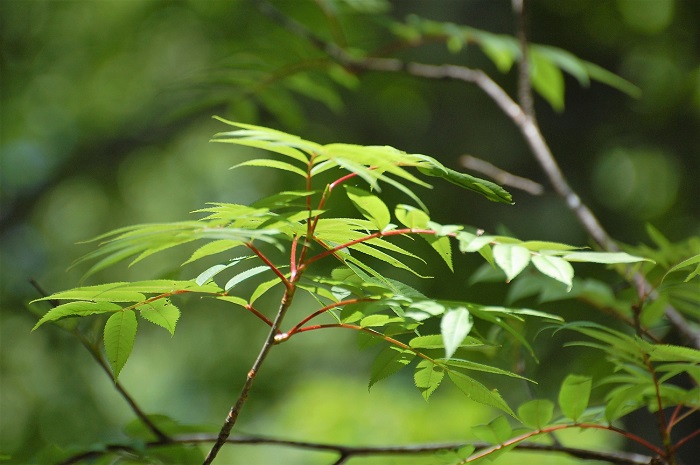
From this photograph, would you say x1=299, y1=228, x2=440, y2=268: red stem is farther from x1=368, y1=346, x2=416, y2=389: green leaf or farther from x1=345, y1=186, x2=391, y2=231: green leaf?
x1=368, y1=346, x2=416, y2=389: green leaf

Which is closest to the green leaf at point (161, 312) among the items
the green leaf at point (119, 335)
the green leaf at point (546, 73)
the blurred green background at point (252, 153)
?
the green leaf at point (119, 335)

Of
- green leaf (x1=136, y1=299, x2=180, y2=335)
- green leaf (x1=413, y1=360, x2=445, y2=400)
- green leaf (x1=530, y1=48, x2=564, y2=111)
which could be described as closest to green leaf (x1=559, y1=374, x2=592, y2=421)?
green leaf (x1=413, y1=360, x2=445, y2=400)

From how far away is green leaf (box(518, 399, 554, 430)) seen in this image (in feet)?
2.21

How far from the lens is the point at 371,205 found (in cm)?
54

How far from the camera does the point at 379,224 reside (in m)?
0.54

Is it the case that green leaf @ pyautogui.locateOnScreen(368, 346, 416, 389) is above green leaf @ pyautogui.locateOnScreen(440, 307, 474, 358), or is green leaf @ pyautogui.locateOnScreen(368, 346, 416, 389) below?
below

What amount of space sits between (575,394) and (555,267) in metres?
0.23

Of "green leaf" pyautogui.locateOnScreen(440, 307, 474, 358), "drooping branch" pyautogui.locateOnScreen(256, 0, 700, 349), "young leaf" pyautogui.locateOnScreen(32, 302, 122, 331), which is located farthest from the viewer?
"drooping branch" pyautogui.locateOnScreen(256, 0, 700, 349)

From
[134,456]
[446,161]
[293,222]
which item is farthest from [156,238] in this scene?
[446,161]

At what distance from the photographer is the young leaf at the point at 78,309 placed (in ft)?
1.92

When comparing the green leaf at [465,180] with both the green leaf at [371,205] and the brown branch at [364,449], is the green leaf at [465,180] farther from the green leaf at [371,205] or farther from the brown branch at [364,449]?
the brown branch at [364,449]

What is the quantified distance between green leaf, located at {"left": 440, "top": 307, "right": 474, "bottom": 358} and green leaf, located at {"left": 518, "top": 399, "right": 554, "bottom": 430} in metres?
0.22

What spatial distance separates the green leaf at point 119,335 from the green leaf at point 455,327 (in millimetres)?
283

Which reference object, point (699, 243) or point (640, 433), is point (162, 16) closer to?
point (640, 433)
